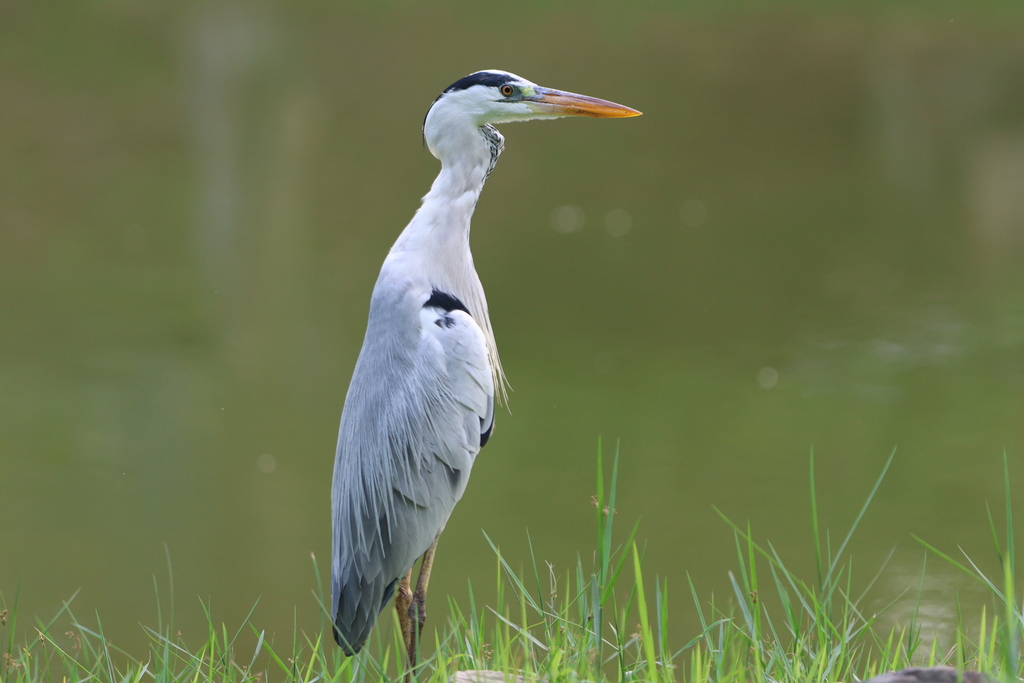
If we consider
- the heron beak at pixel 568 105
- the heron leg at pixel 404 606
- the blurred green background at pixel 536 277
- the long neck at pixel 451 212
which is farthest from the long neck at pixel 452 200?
the blurred green background at pixel 536 277

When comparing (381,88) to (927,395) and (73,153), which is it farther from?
(927,395)

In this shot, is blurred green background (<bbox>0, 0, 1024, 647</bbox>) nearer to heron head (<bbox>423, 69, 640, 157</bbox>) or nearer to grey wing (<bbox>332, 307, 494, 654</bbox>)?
grey wing (<bbox>332, 307, 494, 654</bbox>)

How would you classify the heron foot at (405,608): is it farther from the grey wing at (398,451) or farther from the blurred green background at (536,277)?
the blurred green background at (536,277)

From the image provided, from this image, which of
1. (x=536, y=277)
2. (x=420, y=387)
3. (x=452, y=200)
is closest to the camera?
(x=420, y=387)

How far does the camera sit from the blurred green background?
4.55 m

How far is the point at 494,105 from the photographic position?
231 cm

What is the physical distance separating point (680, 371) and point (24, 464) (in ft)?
11.2

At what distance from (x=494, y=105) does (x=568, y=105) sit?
172mm

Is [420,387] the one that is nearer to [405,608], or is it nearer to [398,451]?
[398,451]

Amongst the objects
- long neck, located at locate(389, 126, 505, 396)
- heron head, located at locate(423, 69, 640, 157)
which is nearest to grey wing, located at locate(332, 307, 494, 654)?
long neck, located at locate(389, 126, 505, 396)

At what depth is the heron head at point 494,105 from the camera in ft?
7.56

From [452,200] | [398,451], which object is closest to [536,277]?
[452,200]

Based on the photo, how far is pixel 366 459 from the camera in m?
2.30

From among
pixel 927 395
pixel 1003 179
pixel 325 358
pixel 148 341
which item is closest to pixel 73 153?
pixel 148 341
